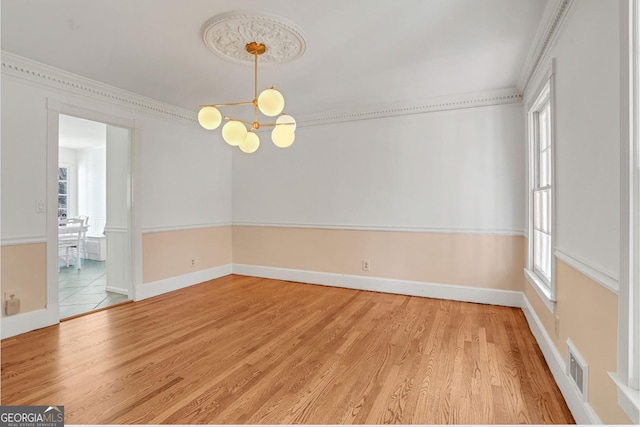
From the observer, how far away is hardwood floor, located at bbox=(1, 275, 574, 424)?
1.76m

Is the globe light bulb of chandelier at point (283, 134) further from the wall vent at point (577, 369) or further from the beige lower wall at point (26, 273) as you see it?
the beige lower wall at point (26, 273)

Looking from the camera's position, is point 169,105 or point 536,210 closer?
point 536,210

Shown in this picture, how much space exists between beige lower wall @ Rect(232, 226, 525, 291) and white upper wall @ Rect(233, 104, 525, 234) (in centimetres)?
16

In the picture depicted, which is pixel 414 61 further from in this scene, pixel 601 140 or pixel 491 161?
pixel 601 140

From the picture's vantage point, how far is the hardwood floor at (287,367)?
176cm

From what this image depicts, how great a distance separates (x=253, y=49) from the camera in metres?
2.55

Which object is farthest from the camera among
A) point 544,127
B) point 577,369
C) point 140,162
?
point 140,162

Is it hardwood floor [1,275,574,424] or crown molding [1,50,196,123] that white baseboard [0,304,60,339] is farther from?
crown molding [1,50,196,123]

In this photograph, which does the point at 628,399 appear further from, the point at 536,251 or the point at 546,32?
the point at 546,32

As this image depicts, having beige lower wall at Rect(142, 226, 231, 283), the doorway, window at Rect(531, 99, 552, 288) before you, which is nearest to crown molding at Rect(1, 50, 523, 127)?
the doorway

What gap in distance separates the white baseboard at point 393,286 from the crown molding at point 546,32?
94.1 inches

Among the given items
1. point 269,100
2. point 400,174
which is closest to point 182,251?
point 269,100

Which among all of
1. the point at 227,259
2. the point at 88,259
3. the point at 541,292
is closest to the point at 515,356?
the point at 541,292

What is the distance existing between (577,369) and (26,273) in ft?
14.5
